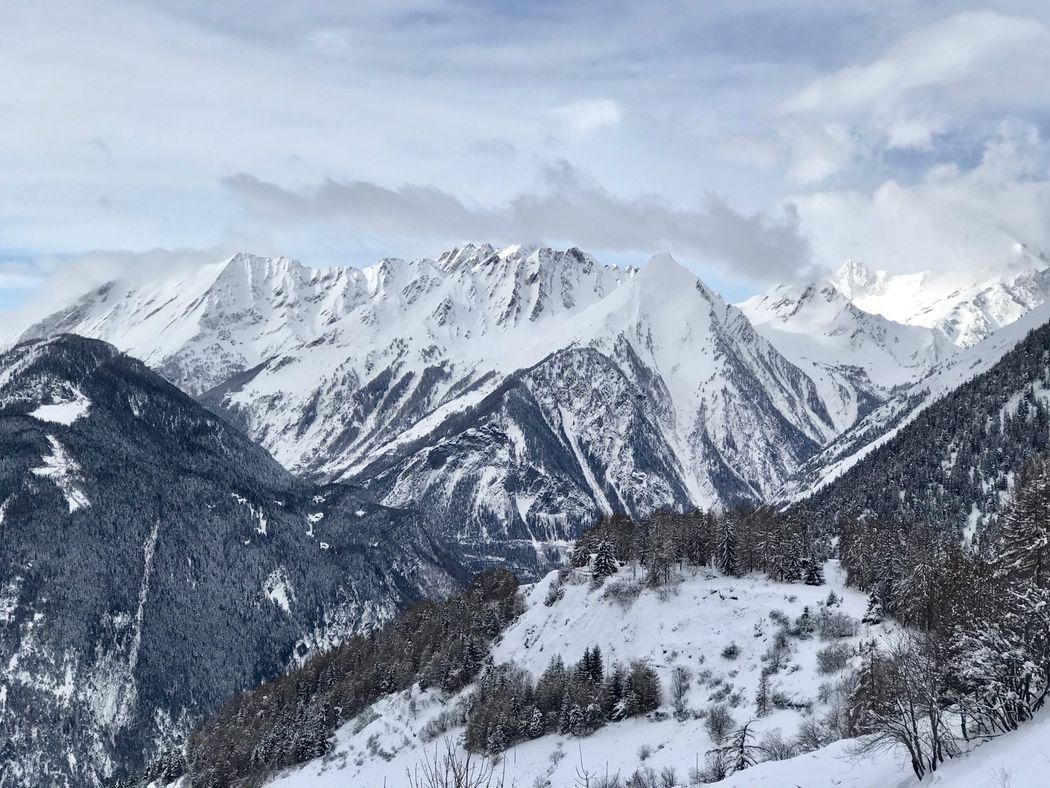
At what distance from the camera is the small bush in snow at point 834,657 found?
327 feet

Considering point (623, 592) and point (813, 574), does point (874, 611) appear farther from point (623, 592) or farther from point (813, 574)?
point (623, 592)

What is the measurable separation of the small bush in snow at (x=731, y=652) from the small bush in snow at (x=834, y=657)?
1119 cm

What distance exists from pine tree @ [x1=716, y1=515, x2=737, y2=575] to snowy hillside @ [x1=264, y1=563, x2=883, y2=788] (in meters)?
2.75

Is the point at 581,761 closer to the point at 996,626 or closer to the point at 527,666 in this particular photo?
the point at 527,666

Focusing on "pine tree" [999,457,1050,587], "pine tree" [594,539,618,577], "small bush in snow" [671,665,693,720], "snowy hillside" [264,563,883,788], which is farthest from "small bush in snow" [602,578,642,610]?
"pine tree" [999,457,1050,587]

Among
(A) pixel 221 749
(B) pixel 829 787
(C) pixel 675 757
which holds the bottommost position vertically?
(A) pixel 221 749

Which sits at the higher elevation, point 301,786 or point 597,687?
point 597,687

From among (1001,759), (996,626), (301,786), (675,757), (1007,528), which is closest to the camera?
(1001,759)

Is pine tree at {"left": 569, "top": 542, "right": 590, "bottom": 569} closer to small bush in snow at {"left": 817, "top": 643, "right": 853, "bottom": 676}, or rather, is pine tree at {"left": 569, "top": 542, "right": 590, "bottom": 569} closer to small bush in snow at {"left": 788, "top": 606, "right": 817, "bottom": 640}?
small bush in snow at {"left": 788, "top": 606, "right": 817, "bottom": 640}

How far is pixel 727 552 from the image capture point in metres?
140

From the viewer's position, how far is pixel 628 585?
137m

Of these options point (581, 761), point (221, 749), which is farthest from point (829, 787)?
point (221, 749)

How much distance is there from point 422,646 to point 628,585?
42.6 m

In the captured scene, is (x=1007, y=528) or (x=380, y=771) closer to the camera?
(x=1007, y=528)
